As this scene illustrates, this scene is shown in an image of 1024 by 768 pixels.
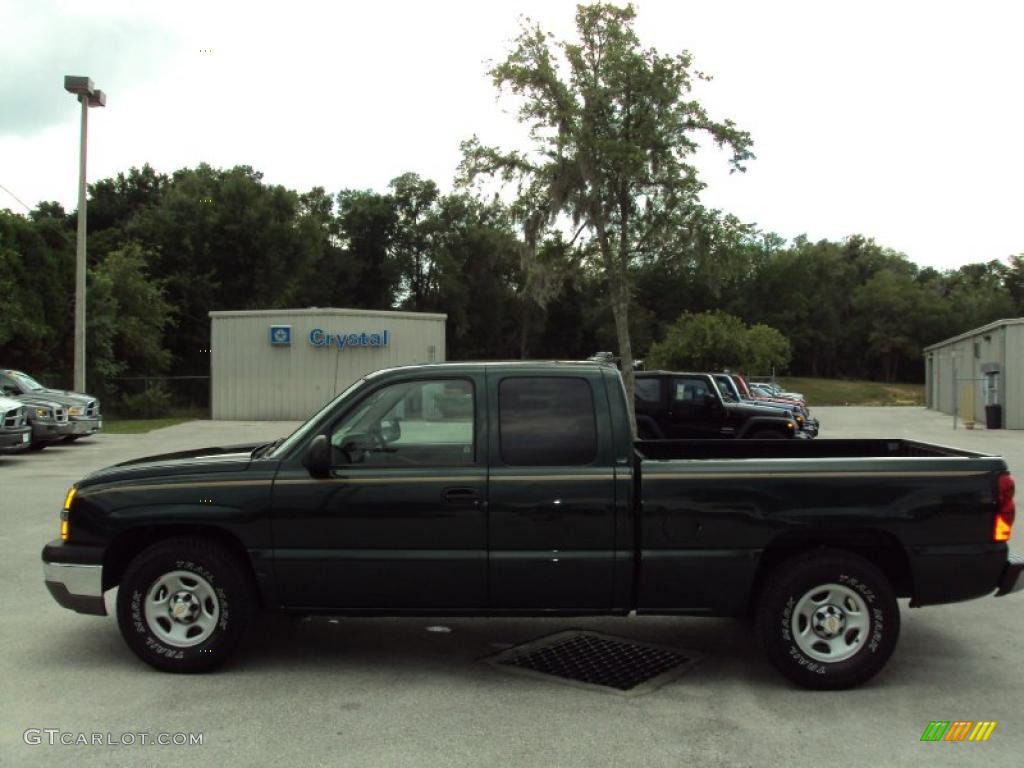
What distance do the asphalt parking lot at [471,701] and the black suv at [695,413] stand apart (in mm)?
10328

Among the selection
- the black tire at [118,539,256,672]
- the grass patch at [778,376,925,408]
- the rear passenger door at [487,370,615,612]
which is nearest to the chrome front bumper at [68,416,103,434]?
the black tire at [118,539,256,672]

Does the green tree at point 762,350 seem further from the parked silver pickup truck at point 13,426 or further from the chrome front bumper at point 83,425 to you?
the parked silver pickup truck at point 13,426

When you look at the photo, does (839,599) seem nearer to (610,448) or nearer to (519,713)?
(610,448)

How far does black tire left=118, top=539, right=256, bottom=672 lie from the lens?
4.93m

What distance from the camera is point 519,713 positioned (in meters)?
4.45

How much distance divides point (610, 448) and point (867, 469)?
56.6 inches

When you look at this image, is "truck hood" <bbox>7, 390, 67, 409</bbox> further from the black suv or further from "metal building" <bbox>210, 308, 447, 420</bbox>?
"metal building" <bbox>210, 308, 447, 420</bbox>

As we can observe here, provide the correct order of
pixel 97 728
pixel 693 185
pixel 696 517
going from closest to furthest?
pixel 97 728 < pixel 696 517 < pixel 693 185

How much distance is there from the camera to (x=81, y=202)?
78.2 ft

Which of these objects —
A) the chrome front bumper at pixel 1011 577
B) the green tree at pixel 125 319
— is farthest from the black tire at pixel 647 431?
the green tree at pixel 125 319

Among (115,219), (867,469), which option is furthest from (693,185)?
(115,219)

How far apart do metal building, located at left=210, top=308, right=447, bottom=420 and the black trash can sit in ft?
69.8

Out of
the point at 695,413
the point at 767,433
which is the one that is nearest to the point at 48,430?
the point at 695,413

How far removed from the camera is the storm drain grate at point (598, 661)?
4.96 m
